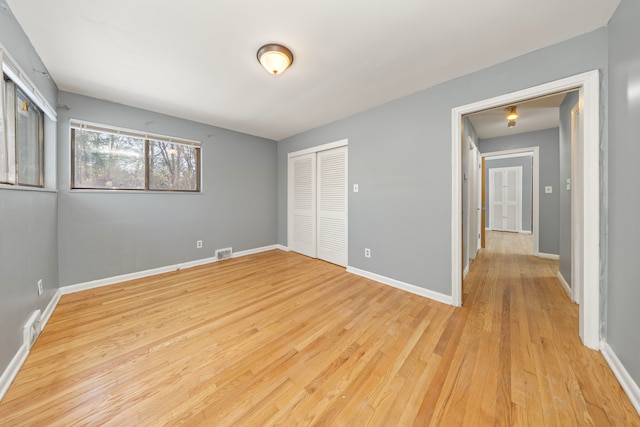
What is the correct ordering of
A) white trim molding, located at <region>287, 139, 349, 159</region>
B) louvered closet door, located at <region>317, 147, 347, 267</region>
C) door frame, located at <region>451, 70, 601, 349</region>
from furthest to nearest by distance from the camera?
louvered closet door, located at <region>317, 147, 347, 267</region> < white trim molding, located at <region>287, 139, 349, 159</region> < door frame, located at <region>451, 70, 601, 349</region>

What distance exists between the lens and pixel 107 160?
112 inches

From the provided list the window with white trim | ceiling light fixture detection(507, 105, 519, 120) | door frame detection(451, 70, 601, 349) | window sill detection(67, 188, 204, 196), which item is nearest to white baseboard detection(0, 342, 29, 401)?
the window with white trim

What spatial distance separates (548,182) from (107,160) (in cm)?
731

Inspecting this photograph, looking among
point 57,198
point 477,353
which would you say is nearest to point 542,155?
point 477,353

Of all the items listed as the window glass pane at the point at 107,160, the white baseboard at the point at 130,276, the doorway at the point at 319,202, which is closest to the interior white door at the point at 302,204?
the doorway at the point at 319,202

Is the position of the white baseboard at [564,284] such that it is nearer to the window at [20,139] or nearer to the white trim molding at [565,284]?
the white trim molding at [565,284]

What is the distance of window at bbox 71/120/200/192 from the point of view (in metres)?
2.69

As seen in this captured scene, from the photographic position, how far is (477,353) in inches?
62.6

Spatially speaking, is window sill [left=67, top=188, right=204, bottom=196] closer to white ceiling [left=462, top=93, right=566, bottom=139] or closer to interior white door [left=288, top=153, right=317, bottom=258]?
interior white door [left=288, top=153, right=317, bottom=258]

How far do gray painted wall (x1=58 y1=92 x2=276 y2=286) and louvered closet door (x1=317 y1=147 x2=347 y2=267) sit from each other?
4.35ft

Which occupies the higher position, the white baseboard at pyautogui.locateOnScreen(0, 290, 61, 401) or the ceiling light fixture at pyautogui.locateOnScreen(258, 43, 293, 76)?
the ceiling light fixture at pyautogui.locateOnScreen(258, 43, 293, 76)

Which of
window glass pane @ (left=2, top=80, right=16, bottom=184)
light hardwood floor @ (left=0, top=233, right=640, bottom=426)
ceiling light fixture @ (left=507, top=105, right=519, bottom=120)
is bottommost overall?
light hardwood floor @ (left=0, top=233, right=640, bottom=426)

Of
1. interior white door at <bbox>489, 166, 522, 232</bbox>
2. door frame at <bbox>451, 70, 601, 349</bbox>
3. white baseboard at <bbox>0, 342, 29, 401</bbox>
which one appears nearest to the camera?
white baseboard at <bbox>0, 342, 29, 401</bbox>

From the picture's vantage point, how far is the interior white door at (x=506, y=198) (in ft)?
22.3
